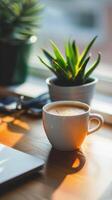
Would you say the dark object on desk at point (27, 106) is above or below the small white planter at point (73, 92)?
below

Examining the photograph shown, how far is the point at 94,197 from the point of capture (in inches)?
26.9

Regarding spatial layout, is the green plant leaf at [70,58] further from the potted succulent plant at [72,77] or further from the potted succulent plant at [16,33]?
the potted succulent plant at [16,33]

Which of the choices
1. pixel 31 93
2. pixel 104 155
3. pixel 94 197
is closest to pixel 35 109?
pixel 31 93

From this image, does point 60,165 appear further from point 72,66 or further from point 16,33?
point 16,33

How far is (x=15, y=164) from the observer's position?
2.52 ft

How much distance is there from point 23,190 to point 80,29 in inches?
31.2

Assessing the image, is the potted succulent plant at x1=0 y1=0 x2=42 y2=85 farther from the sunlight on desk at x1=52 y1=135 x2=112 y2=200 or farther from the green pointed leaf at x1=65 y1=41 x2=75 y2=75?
the sunlight on desk at x1=52 y1=135 x2=112 y2=200

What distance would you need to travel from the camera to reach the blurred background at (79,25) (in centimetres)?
130

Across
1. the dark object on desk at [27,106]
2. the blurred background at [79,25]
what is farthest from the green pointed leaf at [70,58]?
the blurred background at [79,25]

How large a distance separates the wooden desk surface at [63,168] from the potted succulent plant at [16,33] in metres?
0.28

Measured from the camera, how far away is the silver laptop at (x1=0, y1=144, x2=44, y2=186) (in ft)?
2.38

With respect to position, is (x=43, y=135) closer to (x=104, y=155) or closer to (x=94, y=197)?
(x=104, y=155)

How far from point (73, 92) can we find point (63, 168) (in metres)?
0.25

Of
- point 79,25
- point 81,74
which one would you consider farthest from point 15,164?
point 79,25
